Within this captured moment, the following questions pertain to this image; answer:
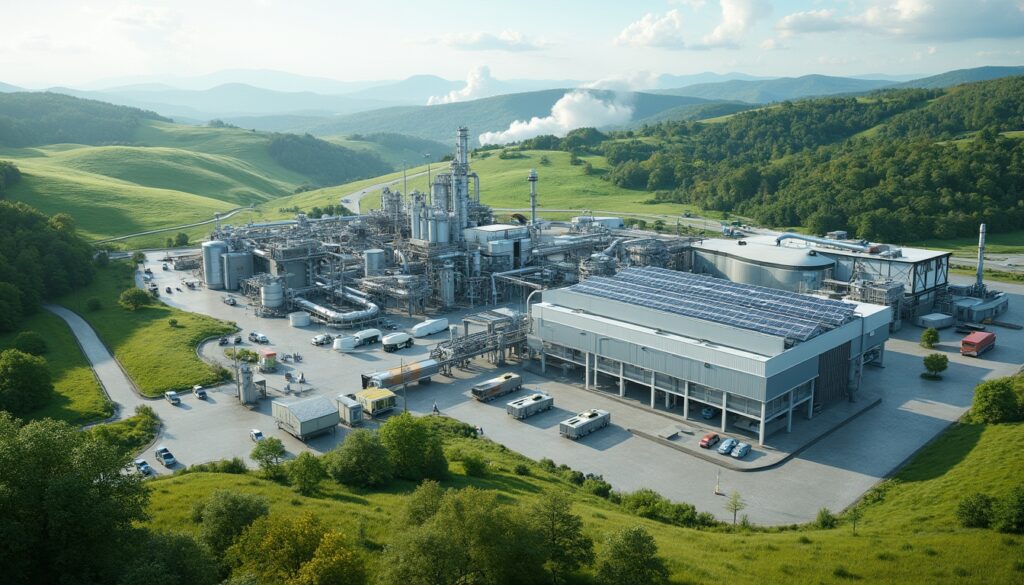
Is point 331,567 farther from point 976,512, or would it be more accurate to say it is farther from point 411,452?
point 976,512

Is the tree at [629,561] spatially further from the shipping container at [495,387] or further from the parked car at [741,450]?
Answer: the shipping container at [495,387]

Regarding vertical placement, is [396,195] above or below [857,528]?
above

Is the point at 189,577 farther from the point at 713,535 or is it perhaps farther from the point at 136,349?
the point at 136,349

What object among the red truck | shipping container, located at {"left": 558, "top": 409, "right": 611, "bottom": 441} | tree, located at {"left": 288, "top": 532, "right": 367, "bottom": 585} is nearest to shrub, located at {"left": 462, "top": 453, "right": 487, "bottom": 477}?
shipping container, located at {"left": 558, "top": 409, "right": 611, "bottom": 441}

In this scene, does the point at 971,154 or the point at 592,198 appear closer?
the point at 971,154

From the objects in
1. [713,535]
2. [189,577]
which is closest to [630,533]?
[713,535]

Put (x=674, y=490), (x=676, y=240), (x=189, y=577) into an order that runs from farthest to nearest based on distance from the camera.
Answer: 1. (x=676, y=240)
2. (x=674, y=490)
3. (x=189, y=577)
